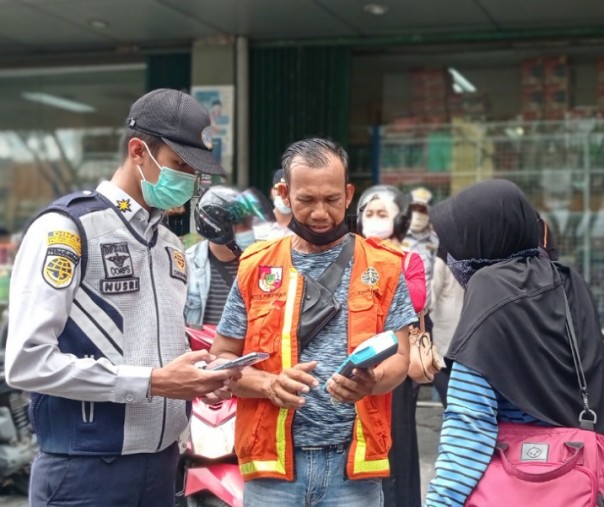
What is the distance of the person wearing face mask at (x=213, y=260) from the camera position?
481 cm

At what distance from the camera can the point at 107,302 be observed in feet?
8.77

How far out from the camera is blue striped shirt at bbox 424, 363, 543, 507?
251cm

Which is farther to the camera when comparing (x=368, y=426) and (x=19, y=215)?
(x=19, y=215)

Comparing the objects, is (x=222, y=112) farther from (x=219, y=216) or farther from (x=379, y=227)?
(x=219, y=216)

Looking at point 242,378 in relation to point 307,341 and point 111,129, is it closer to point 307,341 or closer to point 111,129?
point 307,341

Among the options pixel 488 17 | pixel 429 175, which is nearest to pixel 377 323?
pixel 488 17

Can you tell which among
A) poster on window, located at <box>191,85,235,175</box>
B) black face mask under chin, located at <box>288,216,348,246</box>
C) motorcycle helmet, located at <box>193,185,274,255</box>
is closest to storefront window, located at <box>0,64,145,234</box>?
poster on window, located at <box>191,85,235,175</box>

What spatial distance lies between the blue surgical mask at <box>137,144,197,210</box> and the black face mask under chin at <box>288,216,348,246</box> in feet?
1.19

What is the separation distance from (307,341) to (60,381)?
0.75 m

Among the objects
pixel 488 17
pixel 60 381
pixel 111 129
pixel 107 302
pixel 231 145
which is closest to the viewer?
pixel 60 381

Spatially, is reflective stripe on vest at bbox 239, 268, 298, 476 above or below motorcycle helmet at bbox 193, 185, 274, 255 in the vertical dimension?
below

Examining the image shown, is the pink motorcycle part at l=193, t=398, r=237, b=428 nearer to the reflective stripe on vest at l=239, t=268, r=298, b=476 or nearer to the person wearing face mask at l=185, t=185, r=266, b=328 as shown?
the person wearing face mask at l=185, t=185, r=266, b=328

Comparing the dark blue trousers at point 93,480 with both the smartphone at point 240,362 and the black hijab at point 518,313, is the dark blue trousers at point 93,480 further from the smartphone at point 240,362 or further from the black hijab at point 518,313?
the black hijab at point 518,313

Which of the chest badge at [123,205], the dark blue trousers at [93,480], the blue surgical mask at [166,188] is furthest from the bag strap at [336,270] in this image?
the dark blue trousers at [93,480]
